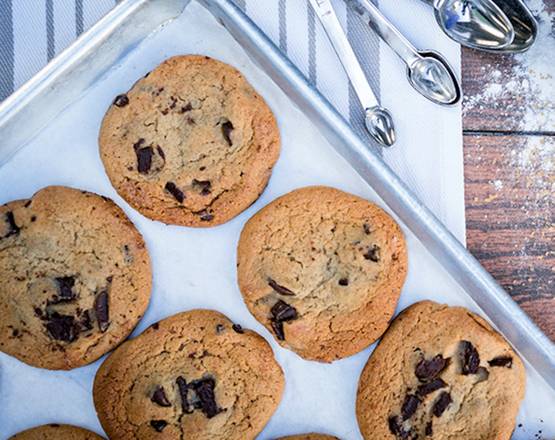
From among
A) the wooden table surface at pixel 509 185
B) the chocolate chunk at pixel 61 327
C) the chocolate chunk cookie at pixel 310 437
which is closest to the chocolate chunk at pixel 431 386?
the chocolate chunk cookie at pixel 310 437

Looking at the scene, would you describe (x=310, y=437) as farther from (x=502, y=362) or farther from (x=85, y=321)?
(x=85, y=321)

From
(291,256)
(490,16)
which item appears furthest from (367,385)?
(490,16)

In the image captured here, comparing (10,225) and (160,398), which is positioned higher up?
(10,225)

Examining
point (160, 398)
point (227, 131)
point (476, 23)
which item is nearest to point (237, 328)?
point (160, 398)

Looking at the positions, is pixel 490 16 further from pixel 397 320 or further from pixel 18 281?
pixel 18 281

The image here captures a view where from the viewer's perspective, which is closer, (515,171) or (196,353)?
(196,353)

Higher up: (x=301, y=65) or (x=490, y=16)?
(x=301, y=65)
